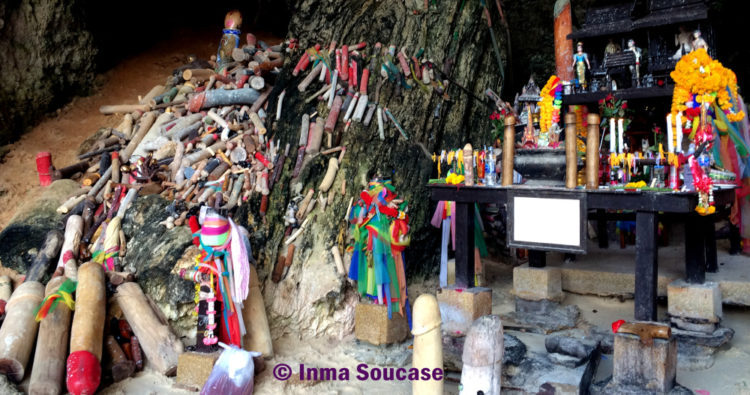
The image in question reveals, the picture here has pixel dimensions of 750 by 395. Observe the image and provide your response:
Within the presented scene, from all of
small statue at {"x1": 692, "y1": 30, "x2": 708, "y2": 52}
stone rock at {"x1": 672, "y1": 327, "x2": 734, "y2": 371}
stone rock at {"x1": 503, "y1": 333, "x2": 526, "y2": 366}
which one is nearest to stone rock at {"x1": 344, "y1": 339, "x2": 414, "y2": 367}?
stone rock at {"x1": 503, "y1": 333, "x2": 526, "y2": 366}

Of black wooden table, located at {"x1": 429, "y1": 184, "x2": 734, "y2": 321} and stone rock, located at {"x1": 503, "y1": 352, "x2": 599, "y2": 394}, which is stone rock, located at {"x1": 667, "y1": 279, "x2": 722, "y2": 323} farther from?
stone rock, located at {"x1": 503, "y1": 352, "x2": 599, "y2": 394}

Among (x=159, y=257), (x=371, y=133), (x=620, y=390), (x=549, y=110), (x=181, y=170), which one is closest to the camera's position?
(x=620, y=390)

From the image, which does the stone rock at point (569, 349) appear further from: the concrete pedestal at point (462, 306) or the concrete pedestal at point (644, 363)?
the concrete pedestal at point (462, 306)

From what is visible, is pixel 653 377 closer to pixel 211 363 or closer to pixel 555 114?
pixel 555 114

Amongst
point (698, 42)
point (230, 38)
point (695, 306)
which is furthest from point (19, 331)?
point (698, 42)

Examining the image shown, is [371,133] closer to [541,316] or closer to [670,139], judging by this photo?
[541,316]

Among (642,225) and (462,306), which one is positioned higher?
(642,225)

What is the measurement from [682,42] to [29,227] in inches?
359

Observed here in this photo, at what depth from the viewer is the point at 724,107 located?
19.7ft

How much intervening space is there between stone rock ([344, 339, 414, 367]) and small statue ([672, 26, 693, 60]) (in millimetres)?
4960

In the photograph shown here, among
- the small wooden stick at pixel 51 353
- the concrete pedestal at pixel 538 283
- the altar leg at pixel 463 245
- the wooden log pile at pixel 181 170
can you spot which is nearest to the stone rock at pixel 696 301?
the concrete pedestal at pixel 538 283

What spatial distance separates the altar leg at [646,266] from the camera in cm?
521

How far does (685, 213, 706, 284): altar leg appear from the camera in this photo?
6.22 meters

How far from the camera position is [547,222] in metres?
5.73
